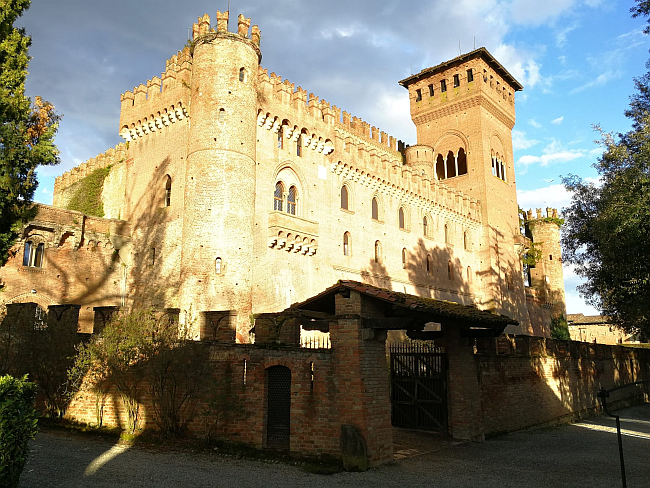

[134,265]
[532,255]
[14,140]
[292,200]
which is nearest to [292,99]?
[292,200]

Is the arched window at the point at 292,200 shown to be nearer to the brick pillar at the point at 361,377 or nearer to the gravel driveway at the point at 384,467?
the gravel driveway at the point at 384,467

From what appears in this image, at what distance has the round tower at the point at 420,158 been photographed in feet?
118

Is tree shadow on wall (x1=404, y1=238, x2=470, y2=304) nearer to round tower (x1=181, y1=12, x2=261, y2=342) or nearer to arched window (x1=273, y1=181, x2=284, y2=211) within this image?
arched window (x1=273, y1=181, x2=284, y2=211)

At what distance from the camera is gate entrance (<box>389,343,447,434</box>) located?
13.3 meters

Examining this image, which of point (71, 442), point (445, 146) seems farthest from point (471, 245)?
point (71, 442)

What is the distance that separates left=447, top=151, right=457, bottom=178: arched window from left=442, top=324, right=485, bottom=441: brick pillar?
89.0 feet

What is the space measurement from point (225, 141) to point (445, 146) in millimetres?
21768

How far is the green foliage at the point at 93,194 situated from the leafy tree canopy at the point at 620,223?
2064cm

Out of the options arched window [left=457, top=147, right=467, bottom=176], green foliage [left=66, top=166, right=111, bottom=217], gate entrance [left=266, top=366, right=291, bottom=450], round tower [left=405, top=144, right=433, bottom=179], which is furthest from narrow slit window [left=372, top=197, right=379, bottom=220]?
gate entrance [left=266, top=366, right=291, bottom=450]

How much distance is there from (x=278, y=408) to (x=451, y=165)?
102 feet

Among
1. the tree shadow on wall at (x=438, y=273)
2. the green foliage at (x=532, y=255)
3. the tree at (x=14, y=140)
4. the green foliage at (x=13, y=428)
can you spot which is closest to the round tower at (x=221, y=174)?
the tree at (x=14, y=140)

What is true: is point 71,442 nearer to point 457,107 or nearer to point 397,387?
point 397,387

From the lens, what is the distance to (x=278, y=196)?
23.7 metres

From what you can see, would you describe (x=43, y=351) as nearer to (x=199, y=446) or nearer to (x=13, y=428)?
(x=199, y=446)
